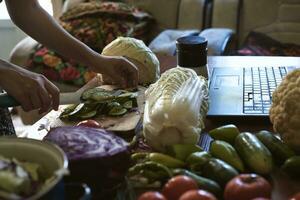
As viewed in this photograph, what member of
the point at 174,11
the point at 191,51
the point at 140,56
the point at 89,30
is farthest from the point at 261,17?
the point at 191,51

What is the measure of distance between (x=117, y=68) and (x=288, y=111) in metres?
0.56

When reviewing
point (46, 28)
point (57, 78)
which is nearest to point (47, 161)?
point (46, 28)

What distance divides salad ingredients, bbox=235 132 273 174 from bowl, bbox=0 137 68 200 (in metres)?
0.37

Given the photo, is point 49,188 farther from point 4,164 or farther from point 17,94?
point 17,94

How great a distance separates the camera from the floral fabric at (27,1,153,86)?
2748mm

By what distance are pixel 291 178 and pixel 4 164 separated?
20.4 inches

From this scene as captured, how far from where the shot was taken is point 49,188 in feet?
2.09

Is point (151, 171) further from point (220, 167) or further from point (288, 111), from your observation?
point (288, 111)

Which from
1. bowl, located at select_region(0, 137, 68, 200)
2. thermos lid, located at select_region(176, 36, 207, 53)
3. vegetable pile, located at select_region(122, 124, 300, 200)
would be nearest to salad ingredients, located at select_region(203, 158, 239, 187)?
vegetable pile, located at select_region(122, 124, 300, 200)

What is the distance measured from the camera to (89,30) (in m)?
2.88

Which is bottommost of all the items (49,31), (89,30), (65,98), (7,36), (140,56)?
(7,36)

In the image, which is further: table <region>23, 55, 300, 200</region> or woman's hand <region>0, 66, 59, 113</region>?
woman's hand <region>0, 66, 59, 113</region>

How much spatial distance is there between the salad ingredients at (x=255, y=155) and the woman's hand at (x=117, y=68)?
0.52 metres

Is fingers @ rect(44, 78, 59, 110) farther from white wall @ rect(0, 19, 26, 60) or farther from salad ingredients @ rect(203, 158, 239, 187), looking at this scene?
white wall @ rect(0, 19, 26, 60)
